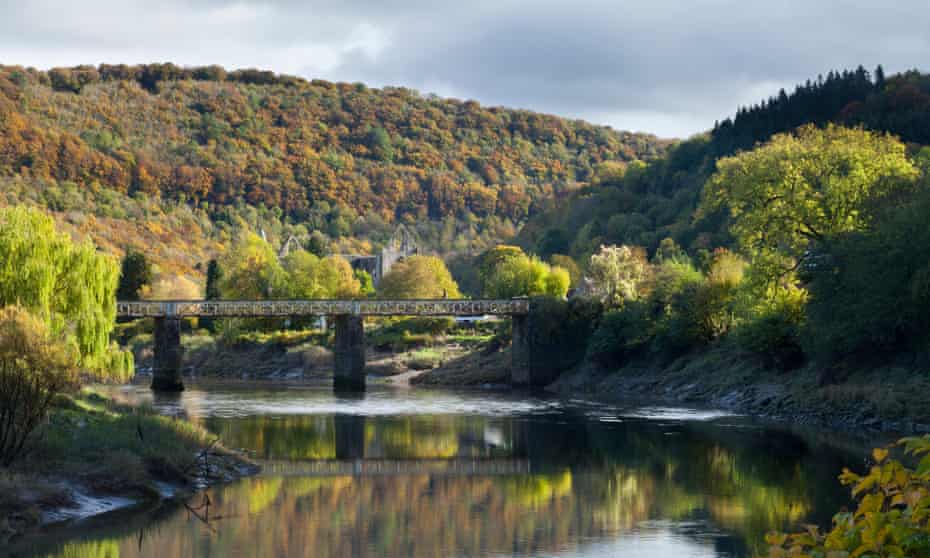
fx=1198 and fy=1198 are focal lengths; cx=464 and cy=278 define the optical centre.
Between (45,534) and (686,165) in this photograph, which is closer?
(45,534)

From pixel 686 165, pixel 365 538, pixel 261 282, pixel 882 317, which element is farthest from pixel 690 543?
pixel 686 165

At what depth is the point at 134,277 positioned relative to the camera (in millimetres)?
126375

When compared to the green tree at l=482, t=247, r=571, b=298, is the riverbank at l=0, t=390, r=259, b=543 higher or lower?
lower

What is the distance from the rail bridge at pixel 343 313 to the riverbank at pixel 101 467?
49855 mm

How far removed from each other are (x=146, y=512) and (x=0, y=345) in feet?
17.5

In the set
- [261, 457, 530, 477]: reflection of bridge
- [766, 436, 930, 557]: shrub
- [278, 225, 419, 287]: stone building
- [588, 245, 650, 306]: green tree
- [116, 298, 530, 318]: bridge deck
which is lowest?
[261, 457, 530, 477]: reflection of bridge

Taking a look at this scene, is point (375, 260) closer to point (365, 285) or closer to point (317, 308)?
point (365, 285)

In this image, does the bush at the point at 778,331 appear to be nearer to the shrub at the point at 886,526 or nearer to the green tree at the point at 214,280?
the shrub at the point at 886,526

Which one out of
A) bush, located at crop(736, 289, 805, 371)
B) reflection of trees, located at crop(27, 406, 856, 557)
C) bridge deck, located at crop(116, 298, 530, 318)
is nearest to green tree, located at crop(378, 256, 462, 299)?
bridge deck, located at crop(116, 298, 530, 318)

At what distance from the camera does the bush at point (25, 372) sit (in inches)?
1083

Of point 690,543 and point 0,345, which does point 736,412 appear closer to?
point 690,543

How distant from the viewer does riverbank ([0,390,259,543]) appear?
27.3 m

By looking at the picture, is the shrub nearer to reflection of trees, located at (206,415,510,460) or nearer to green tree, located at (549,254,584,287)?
reflection of trees, located at (206,415,510,460)

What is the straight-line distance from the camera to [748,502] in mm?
32562
